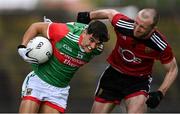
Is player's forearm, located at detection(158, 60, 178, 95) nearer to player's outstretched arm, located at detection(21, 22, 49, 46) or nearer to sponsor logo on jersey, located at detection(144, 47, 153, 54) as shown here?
sponsor logo on jersey, located at detection(144, 47, 153, 54)

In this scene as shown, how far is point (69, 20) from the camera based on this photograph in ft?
58.0

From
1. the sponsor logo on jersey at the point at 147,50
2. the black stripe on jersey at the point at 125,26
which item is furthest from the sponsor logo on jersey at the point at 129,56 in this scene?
the black stripe on jersey at the point at 125,26

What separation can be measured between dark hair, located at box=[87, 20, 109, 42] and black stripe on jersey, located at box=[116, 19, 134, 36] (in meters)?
0.60

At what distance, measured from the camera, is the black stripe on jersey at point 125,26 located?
10.2m

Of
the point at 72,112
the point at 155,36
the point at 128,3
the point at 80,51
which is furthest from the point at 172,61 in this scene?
the point at 128,3

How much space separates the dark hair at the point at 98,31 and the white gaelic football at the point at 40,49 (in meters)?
0.53

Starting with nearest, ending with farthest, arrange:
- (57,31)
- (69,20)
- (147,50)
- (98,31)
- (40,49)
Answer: (98,31) < (40,49) < (57,31) < (147,50) < (69,20)

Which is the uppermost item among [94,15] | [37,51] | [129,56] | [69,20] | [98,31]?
[98,31]

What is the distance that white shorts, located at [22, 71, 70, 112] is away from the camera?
991 cm

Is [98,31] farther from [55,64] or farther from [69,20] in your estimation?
[69,20]

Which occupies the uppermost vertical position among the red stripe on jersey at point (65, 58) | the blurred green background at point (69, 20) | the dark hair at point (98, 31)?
the dark hair at point (98, 31)

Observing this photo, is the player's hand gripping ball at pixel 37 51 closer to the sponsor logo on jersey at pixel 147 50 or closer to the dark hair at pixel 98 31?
the dark hair at pixel 98 31

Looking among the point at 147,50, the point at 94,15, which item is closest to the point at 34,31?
the point at 94,15

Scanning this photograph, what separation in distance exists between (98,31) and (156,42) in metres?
0.95
